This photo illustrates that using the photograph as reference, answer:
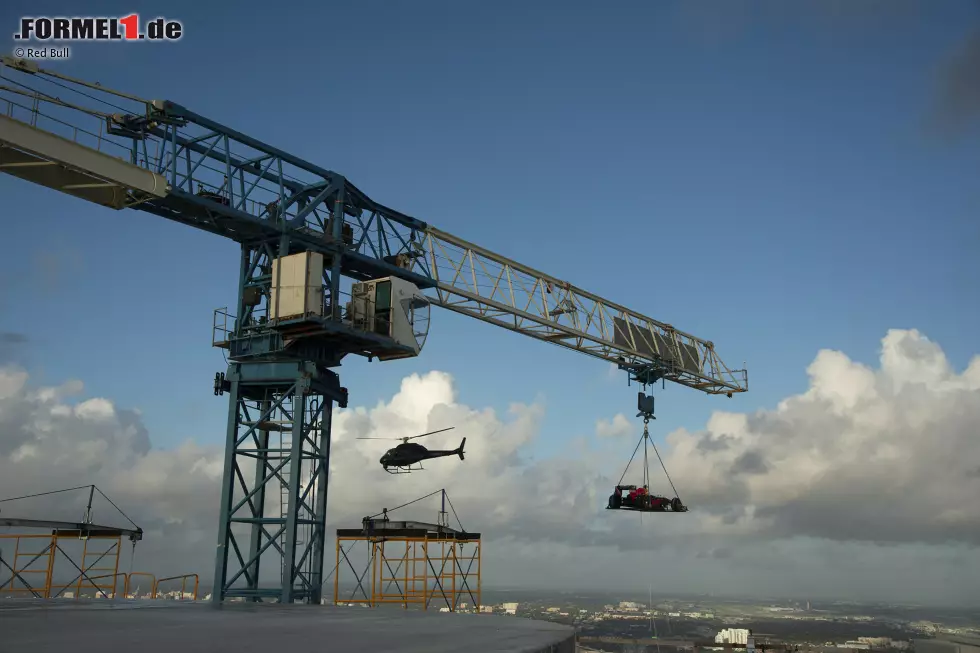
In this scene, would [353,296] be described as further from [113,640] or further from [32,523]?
[113,640]

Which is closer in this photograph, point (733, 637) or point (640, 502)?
point (640, 502)

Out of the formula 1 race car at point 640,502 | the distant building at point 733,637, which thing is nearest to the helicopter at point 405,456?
the formula 1 race car at point 640,502

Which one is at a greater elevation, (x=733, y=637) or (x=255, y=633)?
(x=255, y=633)

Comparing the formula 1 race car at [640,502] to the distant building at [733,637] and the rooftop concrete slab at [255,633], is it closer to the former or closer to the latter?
the rooftop concrete slab at [255,633]

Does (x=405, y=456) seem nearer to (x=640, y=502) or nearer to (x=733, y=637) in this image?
(x=640, y=502)

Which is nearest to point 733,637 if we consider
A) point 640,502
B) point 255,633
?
point 640,502

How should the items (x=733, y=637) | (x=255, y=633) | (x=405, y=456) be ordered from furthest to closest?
(x=733, y=637) < (x=405, y=456) < (x=255, y=633)

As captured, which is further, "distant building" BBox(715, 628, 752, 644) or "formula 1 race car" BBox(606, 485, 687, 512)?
"distant building" BBox(715, 628, 752, 644)

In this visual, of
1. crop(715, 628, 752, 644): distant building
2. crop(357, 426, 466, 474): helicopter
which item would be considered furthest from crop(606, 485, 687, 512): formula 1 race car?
crop(715, 628, 752, 644): distant building

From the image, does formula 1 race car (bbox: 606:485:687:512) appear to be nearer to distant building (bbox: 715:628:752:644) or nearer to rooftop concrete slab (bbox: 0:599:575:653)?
rooftop concrete slab (bbox: 0:599:575:653)
